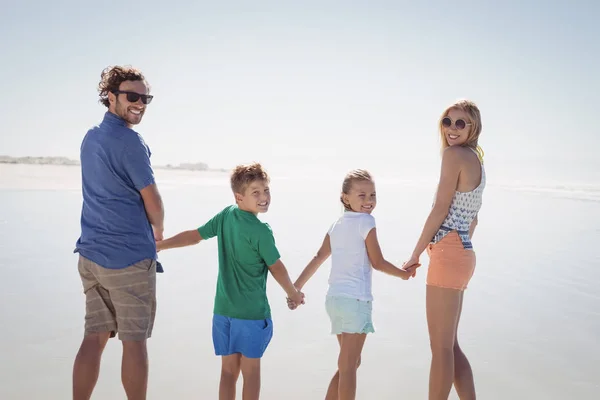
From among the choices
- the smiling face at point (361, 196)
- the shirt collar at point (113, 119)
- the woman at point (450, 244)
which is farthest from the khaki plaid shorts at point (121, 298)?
the woman at point (450, 244)

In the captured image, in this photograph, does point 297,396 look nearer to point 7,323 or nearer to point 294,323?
point 294,323

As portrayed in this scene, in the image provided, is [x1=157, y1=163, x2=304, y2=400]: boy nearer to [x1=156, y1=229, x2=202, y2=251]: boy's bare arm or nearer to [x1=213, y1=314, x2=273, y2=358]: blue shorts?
[x1=213, y1=314, x2=273, y2=358]: blue shorts

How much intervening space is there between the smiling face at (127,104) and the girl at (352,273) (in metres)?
1.20

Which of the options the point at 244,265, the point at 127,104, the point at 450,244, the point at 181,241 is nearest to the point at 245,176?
the point at 244,265

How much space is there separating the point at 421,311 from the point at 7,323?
11.5 feet

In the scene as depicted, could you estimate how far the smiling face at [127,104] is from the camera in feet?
9.36

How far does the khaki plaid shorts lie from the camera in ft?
9.05

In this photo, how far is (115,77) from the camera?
2871mm

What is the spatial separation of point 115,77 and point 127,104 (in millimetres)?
162

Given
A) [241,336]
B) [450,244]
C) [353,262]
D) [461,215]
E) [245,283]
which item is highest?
[461,215]

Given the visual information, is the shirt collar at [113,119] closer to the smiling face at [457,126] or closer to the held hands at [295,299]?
the held hands at [295,299]

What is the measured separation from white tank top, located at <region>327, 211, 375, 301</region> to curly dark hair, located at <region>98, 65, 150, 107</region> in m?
1.37

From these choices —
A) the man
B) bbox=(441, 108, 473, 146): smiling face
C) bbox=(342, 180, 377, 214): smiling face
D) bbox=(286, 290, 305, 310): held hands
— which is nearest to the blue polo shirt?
the man

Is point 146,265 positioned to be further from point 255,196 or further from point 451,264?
point 451,264
